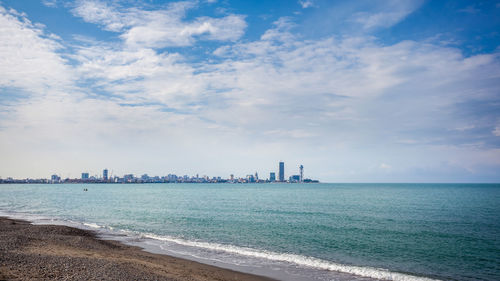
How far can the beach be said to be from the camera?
46.2ft

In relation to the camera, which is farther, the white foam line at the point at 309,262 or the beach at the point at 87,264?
the white foam line at the point at 309,262

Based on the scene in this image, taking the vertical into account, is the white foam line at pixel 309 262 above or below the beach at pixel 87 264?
below

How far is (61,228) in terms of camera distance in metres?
32.7

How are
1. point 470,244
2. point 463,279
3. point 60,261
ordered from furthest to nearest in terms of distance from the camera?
point 470,244, point 463,279, point 60,261

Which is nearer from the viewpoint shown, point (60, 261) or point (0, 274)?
point (0, 274)

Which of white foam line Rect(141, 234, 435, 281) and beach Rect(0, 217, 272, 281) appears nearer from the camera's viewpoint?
beach Rect(0, 217, 272, 281)

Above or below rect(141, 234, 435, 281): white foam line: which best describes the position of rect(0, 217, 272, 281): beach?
above

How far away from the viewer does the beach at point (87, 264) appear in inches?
554

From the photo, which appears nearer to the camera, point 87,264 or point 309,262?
point 87,264

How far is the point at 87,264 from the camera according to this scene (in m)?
16.2

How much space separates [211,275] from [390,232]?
1008 inches

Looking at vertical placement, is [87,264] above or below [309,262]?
above

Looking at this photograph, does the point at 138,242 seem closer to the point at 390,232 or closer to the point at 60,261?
the point at 60,261

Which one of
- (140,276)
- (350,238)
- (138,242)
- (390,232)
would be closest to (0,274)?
(140,276)
